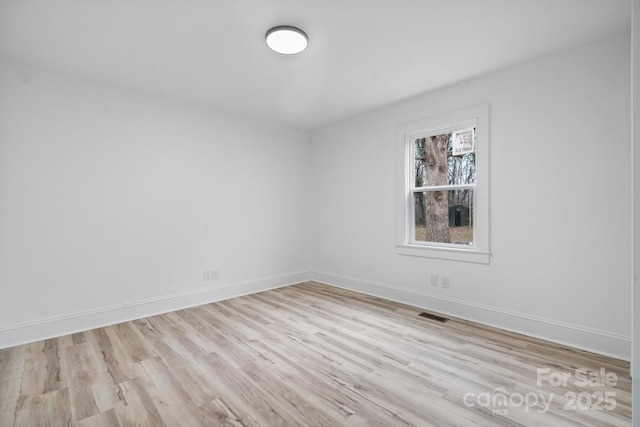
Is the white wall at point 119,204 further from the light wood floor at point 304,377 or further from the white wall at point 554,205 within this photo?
the white wall at point 554,205

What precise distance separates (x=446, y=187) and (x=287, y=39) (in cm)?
233

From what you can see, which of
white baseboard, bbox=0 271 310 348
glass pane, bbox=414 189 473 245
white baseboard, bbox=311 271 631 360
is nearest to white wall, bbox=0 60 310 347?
white baseboard, bbox=0 271 310 348

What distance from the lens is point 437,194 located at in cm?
368

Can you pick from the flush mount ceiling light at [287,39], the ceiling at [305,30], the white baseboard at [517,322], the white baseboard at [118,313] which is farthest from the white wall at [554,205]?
the white baseboard at [118,313]

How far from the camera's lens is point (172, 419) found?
174 cm

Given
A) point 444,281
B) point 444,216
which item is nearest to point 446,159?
point 444,216

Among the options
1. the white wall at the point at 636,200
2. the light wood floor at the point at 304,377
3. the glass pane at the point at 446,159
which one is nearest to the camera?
the white wall at the point at 636,200

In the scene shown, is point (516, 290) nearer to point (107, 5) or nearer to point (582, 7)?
point (582, 7)

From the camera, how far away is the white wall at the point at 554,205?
2.41 meters

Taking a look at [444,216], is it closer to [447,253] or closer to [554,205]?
[447,253]

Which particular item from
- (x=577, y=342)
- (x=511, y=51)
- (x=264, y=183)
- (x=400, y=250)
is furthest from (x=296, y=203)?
(x=577, y=342)

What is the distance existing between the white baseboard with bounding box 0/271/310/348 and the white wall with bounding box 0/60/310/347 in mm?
12

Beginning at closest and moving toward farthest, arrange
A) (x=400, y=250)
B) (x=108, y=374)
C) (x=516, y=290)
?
1. (x=108, y=374)
2. (x=516, y=290)
3. (x=400, y=250)

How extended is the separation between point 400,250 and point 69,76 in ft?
13.5
